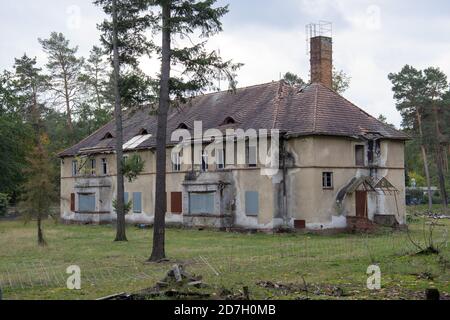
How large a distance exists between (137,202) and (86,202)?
18.7ft

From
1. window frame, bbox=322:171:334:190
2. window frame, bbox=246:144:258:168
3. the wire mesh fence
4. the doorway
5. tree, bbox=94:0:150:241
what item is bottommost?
the wire mesh fence

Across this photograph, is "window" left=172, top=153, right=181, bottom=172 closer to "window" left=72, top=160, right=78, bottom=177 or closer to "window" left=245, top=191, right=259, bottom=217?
"window" left=245, top=191, right=259, bottom=217

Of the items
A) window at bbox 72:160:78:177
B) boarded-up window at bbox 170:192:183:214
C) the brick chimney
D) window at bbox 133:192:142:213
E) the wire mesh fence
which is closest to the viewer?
the wire mesh fence

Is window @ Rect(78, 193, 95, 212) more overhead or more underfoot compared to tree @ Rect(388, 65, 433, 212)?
more underfoot

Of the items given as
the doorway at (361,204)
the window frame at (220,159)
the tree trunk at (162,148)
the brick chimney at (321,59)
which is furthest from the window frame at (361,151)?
the tree trunk at (162,148)

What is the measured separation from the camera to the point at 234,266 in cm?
1745

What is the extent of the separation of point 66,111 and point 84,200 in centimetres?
1744

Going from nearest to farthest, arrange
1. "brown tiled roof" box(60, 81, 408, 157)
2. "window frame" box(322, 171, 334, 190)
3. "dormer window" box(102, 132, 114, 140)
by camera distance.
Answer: "window frame" box(322, 171, 334, 190), "brown tiled roof" box(60, 81, 408, 157), "dormer window" box(102, 132, 114, 140)

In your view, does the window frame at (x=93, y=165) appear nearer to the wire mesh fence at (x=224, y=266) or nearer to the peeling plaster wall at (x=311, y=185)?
the peeling plaster wall at (x=311, y=185)

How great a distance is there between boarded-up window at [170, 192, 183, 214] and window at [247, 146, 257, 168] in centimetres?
614

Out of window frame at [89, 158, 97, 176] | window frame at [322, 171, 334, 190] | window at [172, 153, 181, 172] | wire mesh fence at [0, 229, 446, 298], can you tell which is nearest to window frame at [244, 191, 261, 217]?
window frame at [322, 171, 334, 190]

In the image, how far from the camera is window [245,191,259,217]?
32.4m
